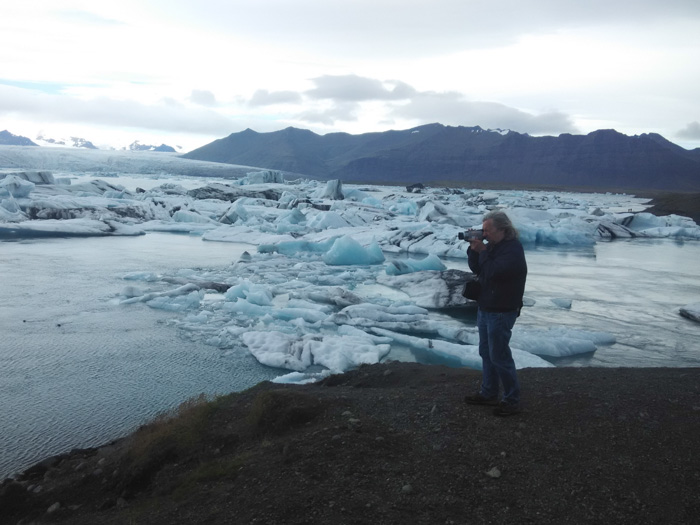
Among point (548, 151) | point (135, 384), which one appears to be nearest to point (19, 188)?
point (135, 384)

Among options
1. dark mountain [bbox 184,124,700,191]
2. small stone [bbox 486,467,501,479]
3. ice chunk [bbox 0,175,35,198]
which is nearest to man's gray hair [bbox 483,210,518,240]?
small stone [bbox 486,467,501,479]

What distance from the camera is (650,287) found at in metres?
13.3

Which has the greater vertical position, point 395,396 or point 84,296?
point 395,396

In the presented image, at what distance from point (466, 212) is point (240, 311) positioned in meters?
21.8

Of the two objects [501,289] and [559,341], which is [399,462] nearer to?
[501,289]

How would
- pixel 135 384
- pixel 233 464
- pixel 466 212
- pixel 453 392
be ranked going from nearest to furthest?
pixel 233 464 < pixel 453 392 < pixel 135 384 < pixel 466 212

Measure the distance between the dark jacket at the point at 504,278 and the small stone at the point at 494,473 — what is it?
1010mm

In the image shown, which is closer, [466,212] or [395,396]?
[395,396]

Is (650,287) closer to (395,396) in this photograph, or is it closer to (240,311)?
(240,311)

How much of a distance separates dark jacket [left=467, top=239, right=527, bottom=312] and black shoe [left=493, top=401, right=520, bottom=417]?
65cm

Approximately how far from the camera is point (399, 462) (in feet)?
11.0

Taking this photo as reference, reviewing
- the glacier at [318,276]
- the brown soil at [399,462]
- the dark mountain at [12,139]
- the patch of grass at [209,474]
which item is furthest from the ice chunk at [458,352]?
the dark mountain at [12,139]

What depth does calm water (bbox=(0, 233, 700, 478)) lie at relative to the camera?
583cm

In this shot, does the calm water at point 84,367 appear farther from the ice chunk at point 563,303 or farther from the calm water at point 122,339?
the ice chunk at point 563,303
